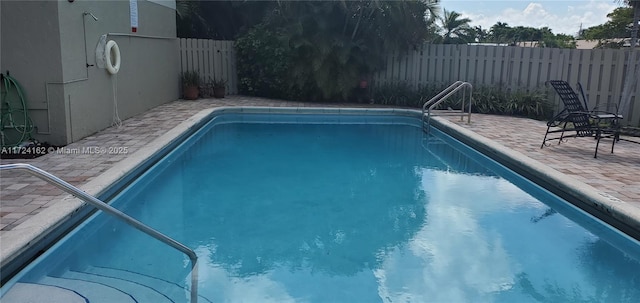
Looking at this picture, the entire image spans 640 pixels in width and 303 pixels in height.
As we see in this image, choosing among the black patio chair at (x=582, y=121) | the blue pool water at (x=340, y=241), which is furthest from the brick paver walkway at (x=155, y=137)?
the blue pool water at (x=340, y=241)

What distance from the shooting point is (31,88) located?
5895mm

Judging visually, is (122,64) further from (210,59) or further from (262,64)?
(210,59)

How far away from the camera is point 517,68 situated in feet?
36.4

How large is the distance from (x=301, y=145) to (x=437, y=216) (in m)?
3.74

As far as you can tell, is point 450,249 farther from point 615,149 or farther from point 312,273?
point 615,149

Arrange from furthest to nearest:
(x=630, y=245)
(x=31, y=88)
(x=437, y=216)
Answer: (x=31, y=88), (x=437, y=216), (x=630, y=245)

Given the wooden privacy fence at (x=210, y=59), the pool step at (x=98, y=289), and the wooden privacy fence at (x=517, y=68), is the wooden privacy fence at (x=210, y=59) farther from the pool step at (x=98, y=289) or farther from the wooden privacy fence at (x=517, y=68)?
the pool step at (x=98, y=289)

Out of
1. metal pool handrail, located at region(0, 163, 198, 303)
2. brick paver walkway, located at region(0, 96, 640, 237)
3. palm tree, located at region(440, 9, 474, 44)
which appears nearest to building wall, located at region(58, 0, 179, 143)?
brick paver walkway, located at region(0, 96, 640, 237)

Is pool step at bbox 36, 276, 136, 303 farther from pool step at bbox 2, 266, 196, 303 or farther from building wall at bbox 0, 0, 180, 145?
building wall at bbox 0, 0, 180, 145

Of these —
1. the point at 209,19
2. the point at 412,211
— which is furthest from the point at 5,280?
the point at 209,19

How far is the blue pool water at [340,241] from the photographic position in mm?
3277

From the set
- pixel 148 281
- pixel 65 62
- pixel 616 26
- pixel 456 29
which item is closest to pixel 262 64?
pixel 65 62

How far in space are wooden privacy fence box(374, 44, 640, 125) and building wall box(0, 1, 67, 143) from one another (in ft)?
26.1

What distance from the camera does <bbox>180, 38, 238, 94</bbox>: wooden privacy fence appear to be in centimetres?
1251
